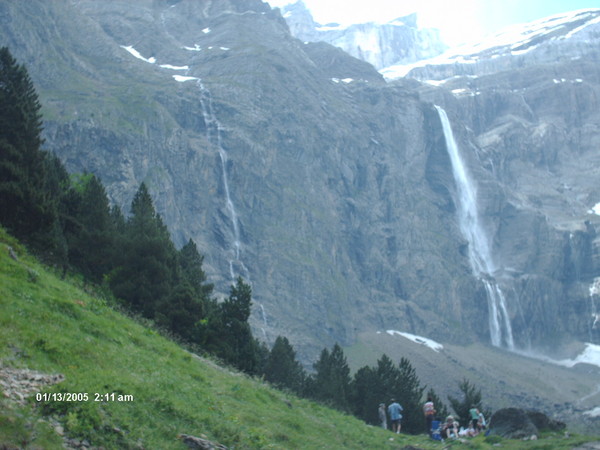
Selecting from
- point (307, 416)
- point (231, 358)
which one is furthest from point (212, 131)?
point (307, 416)

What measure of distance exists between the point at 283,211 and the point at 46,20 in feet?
230

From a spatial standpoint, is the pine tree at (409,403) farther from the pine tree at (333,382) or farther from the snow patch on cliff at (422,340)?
the snow patch on cliff at (422,340)

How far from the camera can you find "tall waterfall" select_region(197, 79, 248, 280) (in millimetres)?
138000

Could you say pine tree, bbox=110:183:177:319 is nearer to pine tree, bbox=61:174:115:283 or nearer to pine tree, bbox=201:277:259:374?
pine tree, bbox=61:174:115:283

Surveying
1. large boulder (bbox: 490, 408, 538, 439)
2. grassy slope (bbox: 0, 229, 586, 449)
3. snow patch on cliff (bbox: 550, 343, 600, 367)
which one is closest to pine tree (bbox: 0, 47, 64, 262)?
grassy slope (bbox: 0, 229, 586, 449)

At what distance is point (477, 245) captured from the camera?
184 metres

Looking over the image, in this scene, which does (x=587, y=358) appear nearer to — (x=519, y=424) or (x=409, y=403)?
(x=409, y=403)

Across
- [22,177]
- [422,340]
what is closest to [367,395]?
[22,177]

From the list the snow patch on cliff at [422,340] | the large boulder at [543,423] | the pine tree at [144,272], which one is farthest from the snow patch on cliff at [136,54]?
the large boulder at [543,423]

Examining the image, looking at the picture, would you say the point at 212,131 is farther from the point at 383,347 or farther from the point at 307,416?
the point at 307,416

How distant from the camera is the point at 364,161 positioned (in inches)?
6914
